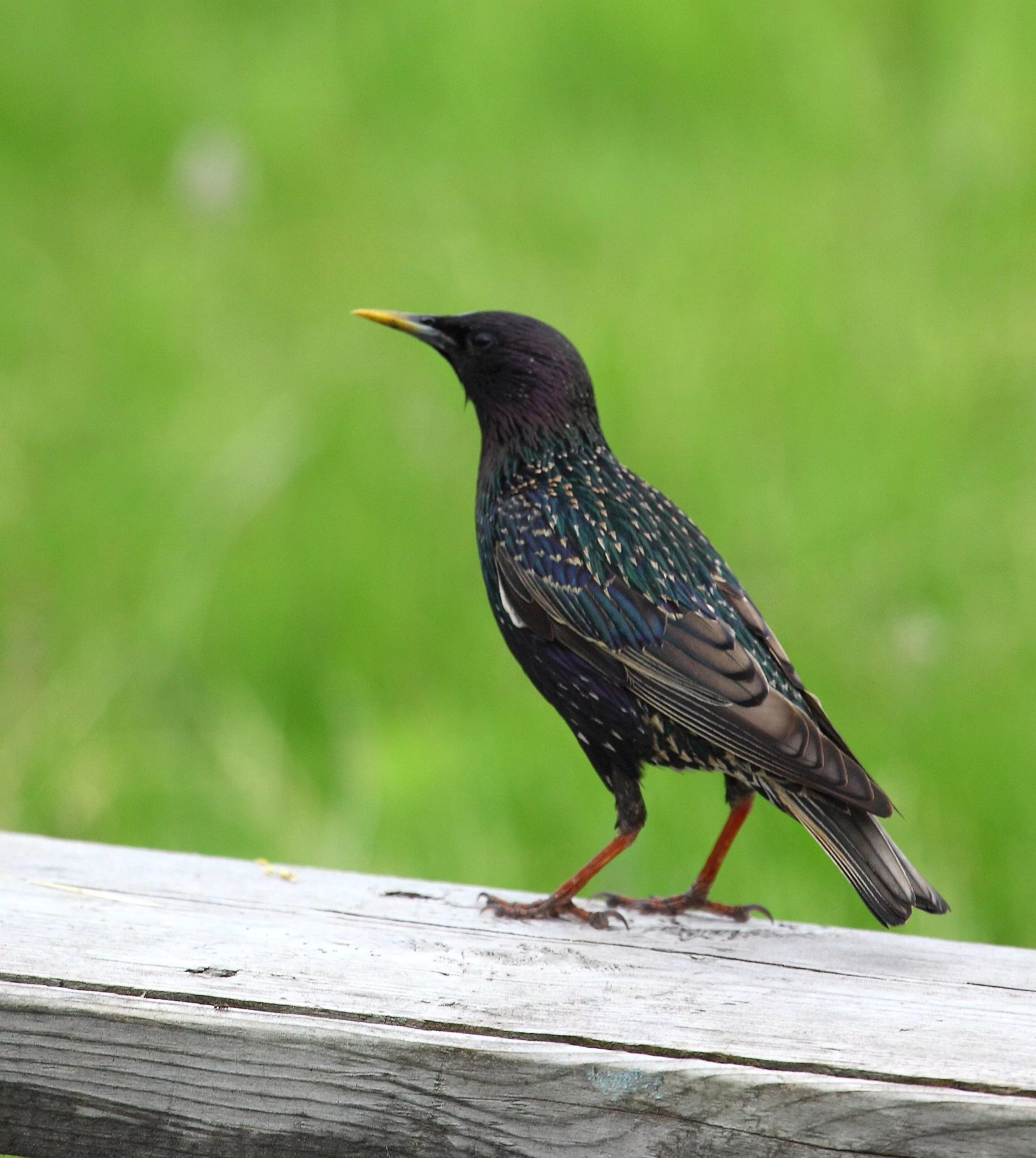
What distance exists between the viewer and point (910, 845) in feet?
13.8

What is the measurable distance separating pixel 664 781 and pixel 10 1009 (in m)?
2.58

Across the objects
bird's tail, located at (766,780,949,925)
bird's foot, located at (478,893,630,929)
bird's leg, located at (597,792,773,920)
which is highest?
bird's tail, located at (766,780,949,925)

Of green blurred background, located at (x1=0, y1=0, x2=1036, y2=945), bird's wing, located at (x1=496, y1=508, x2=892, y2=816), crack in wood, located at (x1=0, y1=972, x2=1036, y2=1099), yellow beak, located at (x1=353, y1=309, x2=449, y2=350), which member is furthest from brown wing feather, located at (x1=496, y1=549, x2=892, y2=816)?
green blurred background, located at (x1=0, y1=0, x2=1036, y2=945)

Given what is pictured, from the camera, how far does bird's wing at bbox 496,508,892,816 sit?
8.76 ft

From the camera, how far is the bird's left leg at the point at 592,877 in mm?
2779

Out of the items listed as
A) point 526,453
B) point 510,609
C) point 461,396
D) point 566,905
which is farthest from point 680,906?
point 461,396

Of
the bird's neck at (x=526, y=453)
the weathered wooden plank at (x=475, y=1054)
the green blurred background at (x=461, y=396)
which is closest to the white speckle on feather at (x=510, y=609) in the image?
the bird's neck at (x=526, y=453)

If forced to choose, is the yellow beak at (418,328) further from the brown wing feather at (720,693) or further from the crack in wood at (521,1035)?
the crack in wood at (521,1035)

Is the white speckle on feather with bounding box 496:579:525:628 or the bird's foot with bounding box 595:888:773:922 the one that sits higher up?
the white speckle on feather with bounding box 496:579:525:628

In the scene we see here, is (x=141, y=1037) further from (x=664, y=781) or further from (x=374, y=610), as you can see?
(x=374, y=610)

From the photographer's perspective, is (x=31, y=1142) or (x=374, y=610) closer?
(x=31, y=1142)

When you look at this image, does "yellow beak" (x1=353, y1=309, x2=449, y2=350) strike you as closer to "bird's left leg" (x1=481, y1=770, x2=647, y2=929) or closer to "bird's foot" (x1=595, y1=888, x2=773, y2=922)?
"bird's left leg" (x1=481, y1=770, x2=647, y2=929)

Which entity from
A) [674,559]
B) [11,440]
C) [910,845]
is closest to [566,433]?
[674,559]

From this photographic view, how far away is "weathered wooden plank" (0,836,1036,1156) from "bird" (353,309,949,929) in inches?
17.8
